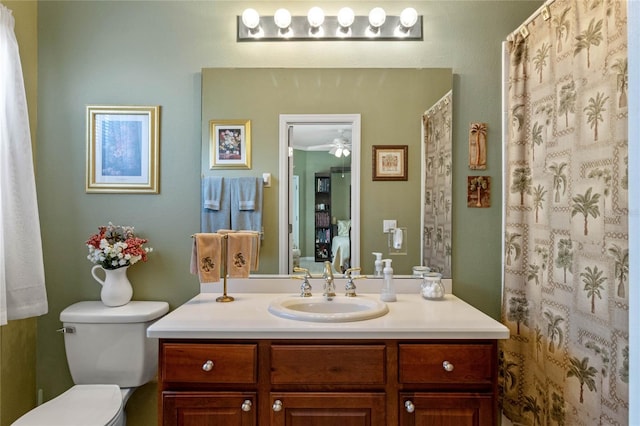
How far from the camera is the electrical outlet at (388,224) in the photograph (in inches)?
71.9

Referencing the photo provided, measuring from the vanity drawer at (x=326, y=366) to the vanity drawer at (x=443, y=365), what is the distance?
10 cm

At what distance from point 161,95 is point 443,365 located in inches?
72.5

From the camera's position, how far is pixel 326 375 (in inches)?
50.6

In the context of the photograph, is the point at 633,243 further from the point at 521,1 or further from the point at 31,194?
the point at 31,194

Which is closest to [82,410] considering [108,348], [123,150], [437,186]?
[108,348]

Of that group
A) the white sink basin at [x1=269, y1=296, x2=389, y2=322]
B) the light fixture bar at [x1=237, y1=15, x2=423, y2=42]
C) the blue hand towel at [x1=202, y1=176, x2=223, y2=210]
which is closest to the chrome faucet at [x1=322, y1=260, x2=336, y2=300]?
the white sink basin at [x1=269, y1=296, x2=389, y2=322]

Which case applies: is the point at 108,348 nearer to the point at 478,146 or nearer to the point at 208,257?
the point at 208,257

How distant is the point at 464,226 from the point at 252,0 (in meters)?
1.63

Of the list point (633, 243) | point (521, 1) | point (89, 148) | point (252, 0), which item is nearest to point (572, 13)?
point (521, 1)

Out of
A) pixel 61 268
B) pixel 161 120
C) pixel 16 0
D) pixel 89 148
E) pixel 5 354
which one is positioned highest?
pixel 16 0

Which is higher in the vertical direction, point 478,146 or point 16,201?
point 478,146

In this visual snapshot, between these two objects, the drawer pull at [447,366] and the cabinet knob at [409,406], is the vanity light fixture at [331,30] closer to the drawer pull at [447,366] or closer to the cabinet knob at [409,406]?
the drawer pull at [447,366]

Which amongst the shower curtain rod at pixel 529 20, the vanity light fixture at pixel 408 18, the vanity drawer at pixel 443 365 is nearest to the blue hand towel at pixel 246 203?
the vanity drawer at pixel 443 365

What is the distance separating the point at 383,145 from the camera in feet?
5.98
